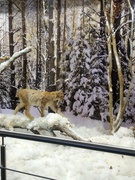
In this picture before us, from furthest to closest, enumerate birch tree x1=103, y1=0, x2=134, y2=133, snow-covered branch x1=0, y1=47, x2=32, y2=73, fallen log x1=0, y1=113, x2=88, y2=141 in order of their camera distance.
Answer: snow-covered branch x1=0, y1=47, x2=32, y2=73
fallen log x1=0, y1=113, x2=88, y2=141
birch tree x1=103, y1=0, x2=134, y2=133

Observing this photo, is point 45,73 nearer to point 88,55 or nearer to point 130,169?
point 88,55

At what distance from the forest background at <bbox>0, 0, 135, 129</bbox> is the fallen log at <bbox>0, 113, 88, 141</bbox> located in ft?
0.48

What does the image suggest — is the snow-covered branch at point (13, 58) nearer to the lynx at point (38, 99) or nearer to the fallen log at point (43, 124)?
the lynx at point (38, 99)

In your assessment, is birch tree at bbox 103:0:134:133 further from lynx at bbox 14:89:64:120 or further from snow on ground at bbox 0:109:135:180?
lynx at bbox 14:89:64:120

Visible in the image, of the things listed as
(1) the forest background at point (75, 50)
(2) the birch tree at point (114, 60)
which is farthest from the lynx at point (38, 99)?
(2) the birch tree at point (114, 60)

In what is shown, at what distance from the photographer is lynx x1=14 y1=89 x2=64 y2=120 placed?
2.84 meters

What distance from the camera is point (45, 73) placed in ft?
9.55

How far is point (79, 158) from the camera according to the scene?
9.06ft

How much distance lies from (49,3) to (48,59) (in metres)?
0.55

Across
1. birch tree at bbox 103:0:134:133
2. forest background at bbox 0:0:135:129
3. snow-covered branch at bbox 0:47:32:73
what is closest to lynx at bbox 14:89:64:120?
forest background at bbox 0:0:135:129

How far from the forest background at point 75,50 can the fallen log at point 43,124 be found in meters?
0.15

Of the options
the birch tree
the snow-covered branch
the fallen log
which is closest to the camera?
the birch tree

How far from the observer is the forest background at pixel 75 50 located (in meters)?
2.52

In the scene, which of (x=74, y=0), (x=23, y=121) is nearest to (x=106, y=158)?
(x=23, y=121)
